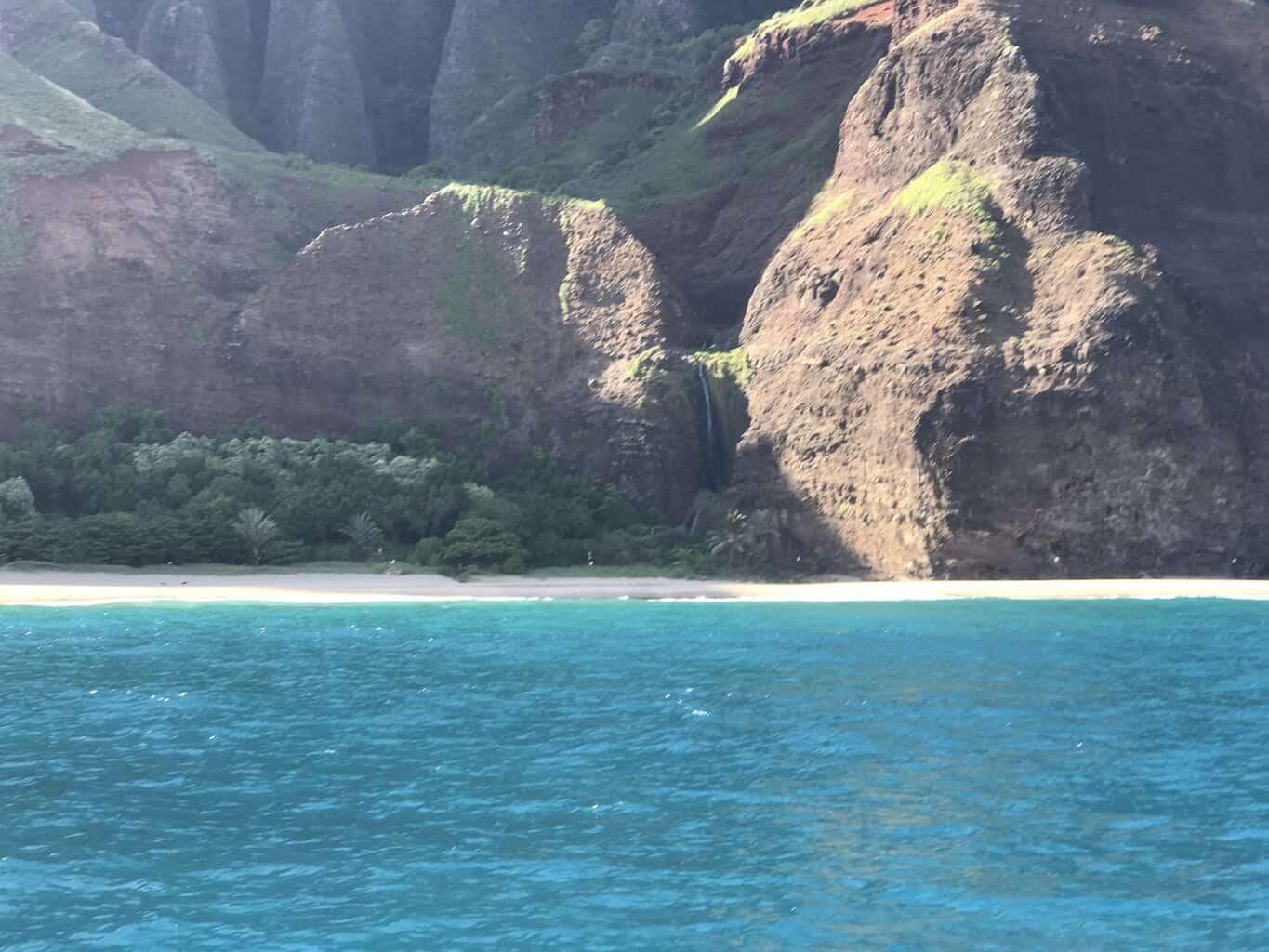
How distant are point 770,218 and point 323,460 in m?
23.5

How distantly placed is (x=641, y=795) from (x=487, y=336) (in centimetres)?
4324

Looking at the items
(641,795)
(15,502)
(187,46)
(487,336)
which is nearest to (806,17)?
(487,336)

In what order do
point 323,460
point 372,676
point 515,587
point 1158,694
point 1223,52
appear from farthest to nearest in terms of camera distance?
point 1223,52, point 323,460, point 515,587, point 372,676, point 1158,694

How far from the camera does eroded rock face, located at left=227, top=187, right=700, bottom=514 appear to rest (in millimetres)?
53688

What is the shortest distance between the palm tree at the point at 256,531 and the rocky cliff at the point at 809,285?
11090 millimetres

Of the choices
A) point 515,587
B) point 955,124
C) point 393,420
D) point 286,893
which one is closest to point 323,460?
point 393,420

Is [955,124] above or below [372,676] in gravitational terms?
above

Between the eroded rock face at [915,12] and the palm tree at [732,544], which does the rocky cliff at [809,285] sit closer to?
the eroded rock face at [915,12]

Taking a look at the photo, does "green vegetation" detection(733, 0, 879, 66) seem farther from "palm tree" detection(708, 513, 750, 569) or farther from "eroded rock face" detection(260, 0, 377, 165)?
"eroded rock face" detection(260, 0, 377, 165)

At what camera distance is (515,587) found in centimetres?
4247

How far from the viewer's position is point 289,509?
155 feet

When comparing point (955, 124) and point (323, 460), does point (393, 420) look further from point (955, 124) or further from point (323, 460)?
point (955, 124)

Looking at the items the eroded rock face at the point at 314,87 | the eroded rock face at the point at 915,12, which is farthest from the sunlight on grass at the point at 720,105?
the eroded rock face at the point at 314,87

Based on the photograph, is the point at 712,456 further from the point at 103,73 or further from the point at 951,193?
the point at 103,73
